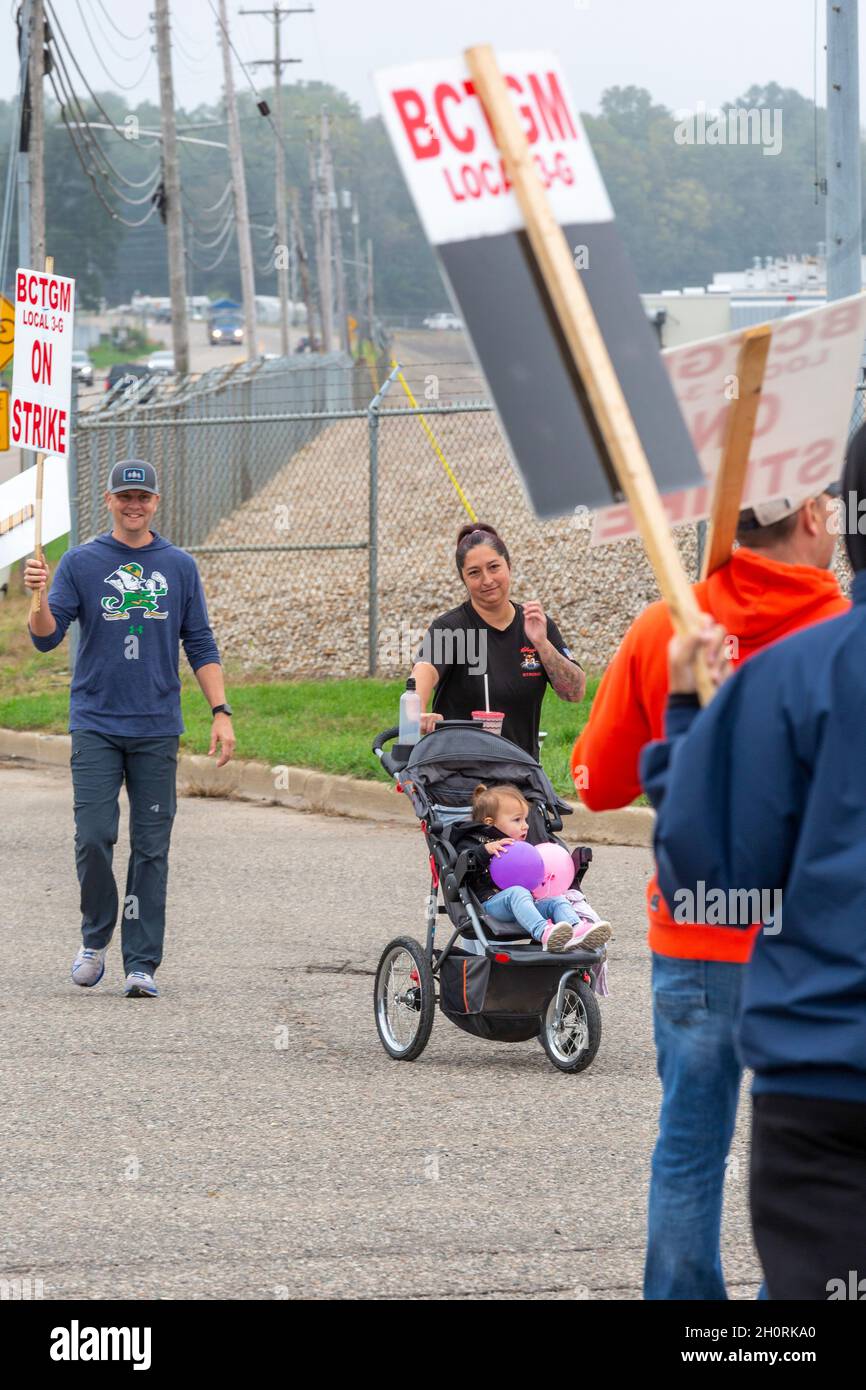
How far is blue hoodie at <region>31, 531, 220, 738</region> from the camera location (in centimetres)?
817

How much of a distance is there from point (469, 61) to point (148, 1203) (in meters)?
3.64

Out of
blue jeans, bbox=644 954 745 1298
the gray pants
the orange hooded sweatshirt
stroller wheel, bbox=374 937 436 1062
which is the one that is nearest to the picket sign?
the gray pants

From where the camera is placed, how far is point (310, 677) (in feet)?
56.2

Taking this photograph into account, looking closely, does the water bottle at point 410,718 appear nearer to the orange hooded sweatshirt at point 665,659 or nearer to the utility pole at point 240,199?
the orange hooded sweatshirt at point 665,659

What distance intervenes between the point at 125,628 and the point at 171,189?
88.2 feet

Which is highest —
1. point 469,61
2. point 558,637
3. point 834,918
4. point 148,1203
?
point 469,61

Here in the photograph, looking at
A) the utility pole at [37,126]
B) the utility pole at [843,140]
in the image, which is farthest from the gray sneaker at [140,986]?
the utility pole at [37,126]

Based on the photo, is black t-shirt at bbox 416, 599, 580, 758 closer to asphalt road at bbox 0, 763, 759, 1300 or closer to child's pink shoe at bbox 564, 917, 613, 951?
child's pink shoe at bbox 564, 917, 613, 951

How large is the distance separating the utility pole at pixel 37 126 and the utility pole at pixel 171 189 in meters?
8.49

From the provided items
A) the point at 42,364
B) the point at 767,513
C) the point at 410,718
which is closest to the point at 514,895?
the point at 410,718

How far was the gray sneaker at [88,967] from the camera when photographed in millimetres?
8156

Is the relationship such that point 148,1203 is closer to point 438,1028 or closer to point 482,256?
point 438,1028

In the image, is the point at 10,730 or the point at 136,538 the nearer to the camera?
the point at 136,538
